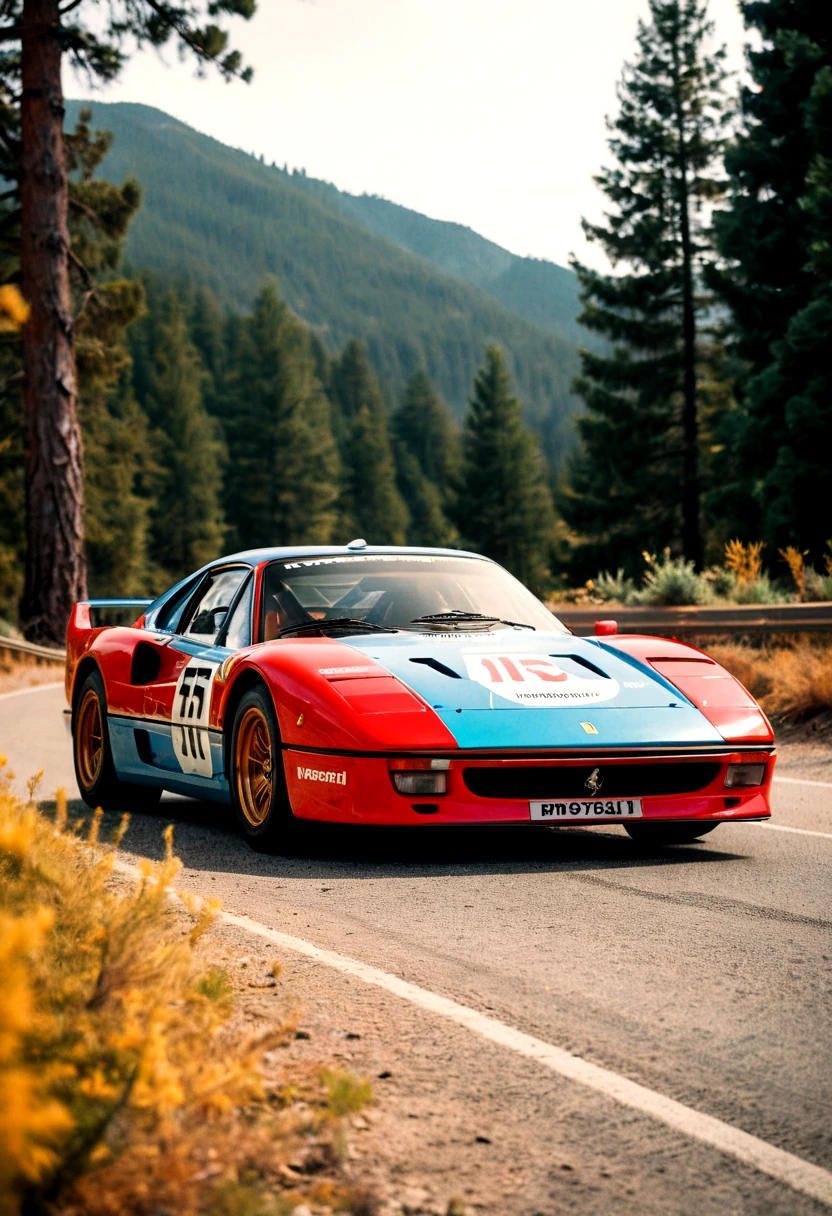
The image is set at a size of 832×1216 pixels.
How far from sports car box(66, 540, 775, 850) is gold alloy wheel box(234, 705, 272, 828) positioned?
0.01 metres

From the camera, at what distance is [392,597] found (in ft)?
25.4

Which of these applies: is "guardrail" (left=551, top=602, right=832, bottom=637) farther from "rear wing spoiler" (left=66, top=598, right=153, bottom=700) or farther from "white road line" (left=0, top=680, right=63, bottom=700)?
"white road line" (left=0, top=680, right=63, bottom=700)

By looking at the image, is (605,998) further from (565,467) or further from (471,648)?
(565,467)

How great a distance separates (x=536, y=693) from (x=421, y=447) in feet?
433

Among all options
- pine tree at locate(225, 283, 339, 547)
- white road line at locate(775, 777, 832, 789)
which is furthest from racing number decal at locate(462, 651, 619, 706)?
pine tree at locate(225, 283, 339, 547)

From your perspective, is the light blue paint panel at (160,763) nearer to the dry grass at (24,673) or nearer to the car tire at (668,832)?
the car tire at (668,832)

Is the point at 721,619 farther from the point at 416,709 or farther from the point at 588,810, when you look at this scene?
the point at 416,709

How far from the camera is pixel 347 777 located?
6145 millimetres

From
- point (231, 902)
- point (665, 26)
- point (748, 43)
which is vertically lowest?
point (231, 902)

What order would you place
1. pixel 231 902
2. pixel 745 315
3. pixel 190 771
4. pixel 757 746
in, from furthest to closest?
pixel 745 315 < pixel 190 771 < pixel 757 746 < pixel 231 902

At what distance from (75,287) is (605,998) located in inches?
1094

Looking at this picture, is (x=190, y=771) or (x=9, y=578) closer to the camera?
(x=190, y=771)

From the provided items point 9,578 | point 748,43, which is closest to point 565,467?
point 9,578

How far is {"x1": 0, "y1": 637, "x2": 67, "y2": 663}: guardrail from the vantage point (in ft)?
67.0
